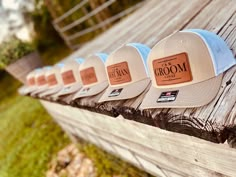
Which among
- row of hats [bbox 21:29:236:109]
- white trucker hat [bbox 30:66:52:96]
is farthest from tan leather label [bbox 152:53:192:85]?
white trucker hat [bbox 30:66:52:96]

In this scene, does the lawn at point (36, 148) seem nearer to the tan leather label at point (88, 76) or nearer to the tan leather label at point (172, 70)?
the tan leather label at point (88, 76)

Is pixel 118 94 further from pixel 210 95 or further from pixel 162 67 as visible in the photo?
pixel 210 95

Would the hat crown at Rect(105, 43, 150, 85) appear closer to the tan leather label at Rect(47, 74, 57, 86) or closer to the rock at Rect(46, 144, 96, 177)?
the tan leather label at Rect(47, 74, 57, 86)

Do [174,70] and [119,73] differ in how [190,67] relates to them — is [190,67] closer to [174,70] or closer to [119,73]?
[174,70]

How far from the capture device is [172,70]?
0.87m

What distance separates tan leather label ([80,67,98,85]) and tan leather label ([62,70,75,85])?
0.68ft

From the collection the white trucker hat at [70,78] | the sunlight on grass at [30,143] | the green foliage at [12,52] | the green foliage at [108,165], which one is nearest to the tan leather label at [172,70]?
the white trucker hat at [70,78]

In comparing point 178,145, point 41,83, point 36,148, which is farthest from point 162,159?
point 36,148

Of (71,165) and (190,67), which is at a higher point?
(190,67)

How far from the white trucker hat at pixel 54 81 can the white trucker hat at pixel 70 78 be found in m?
0.11

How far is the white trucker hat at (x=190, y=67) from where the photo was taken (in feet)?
2.59

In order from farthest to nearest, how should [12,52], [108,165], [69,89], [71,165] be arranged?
[12,52]
[71,165]
[108,165]
[69,89]

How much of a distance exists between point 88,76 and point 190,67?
0.72m

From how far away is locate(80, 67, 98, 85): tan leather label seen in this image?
1.41m
